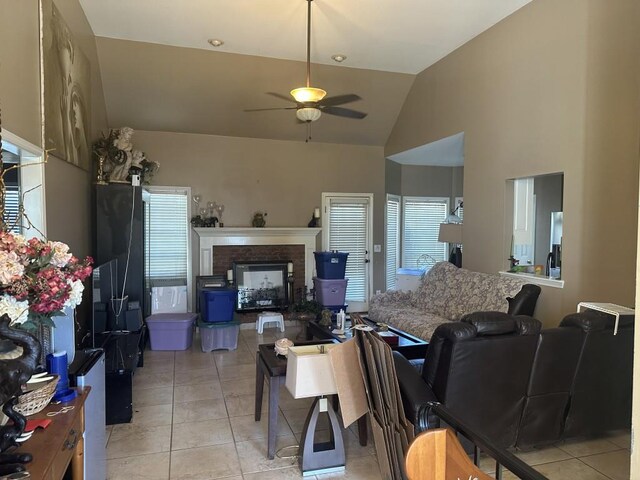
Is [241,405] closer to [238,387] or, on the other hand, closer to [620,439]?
[238,387]

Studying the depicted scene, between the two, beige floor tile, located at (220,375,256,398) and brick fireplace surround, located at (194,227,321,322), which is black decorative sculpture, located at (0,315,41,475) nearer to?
beige floor tile, located at (220,375,256,398)

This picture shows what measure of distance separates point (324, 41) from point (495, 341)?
386 centimetres

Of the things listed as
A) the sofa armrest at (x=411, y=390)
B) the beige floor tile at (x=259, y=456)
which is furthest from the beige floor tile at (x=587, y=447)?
the beige floor tile at (x=259, y=456)

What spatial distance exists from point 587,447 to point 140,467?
3005mm

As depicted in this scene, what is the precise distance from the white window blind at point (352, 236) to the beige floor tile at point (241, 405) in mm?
3631

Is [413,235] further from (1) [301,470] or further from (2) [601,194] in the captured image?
(1) [301,470]

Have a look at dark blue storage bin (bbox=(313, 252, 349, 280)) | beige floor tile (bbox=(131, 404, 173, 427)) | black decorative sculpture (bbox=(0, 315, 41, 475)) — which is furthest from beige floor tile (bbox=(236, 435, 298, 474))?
dark blue storage bin (bbox=(313, 252, 349, 280))

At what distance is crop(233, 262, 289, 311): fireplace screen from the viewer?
6719mm

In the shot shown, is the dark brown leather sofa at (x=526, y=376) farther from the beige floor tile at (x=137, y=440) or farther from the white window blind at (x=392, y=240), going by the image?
the white window blind at (x=392, y=240)

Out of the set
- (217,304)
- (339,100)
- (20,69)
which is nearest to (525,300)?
(339,100)

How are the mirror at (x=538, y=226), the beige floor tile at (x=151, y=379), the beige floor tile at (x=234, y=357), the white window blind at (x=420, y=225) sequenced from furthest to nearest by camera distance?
1. the white window blind at (x=420, y=225)
2. the beige floor tile at (x=234, y=357)
3. the mirror at (x=538, y=226)
4. the beige floor tile at (x=151, y=379)

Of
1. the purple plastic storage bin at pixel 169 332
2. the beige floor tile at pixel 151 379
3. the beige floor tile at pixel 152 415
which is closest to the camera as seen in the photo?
the beige floor tile at pixel 152 415

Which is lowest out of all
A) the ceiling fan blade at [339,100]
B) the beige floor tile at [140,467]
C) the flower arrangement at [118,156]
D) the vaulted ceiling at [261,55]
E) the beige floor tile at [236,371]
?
the beige floor tile at [140,467]

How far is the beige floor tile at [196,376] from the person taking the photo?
4395 mm
